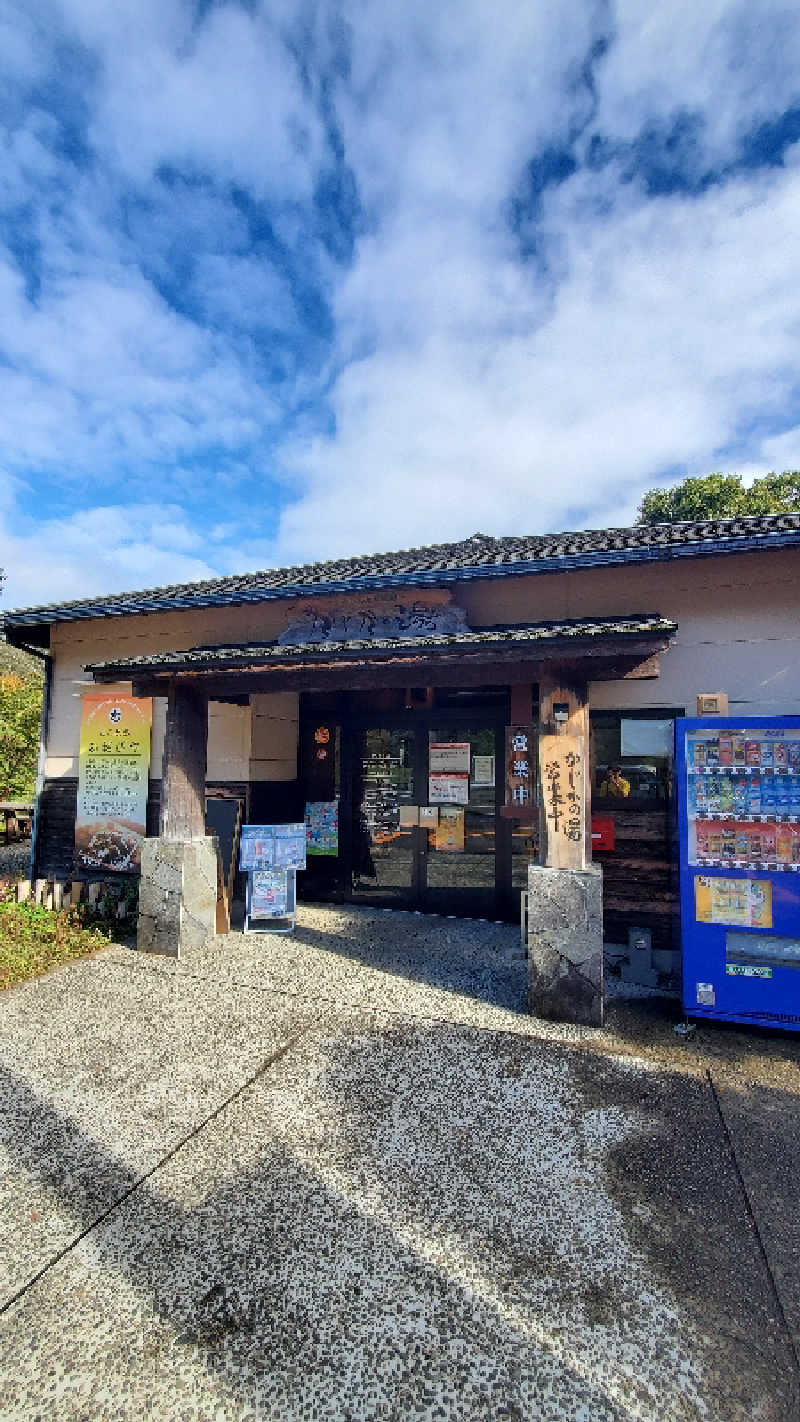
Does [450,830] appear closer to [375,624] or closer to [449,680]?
[449,680]

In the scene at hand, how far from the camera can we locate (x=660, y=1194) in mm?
2658

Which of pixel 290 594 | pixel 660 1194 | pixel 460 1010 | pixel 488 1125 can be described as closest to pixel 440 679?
pixel 290 594

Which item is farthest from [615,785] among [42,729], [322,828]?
[42,729]

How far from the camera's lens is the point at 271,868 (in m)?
6.41

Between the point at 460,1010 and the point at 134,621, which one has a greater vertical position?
the point at 134,621

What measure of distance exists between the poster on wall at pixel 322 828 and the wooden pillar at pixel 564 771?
11.6 ft

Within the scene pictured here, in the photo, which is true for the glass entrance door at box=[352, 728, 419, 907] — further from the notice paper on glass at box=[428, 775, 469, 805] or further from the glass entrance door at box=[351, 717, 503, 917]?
the notice paper on glass at box=[428, 775, 469, 805]

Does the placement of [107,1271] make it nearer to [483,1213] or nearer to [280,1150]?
[280,1150]

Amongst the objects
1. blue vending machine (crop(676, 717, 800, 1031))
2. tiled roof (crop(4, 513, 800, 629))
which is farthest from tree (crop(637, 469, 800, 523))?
blue vending machine (crop(676, 717, 800, 1031))

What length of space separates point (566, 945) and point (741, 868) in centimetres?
129

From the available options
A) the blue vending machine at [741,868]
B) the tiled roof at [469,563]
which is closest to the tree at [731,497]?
the tiled roof at [469,563]

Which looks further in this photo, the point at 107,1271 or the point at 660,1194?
the point at 660,1194

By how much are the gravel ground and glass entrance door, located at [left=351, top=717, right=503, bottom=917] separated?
241cm

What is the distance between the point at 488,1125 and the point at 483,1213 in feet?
1.96
